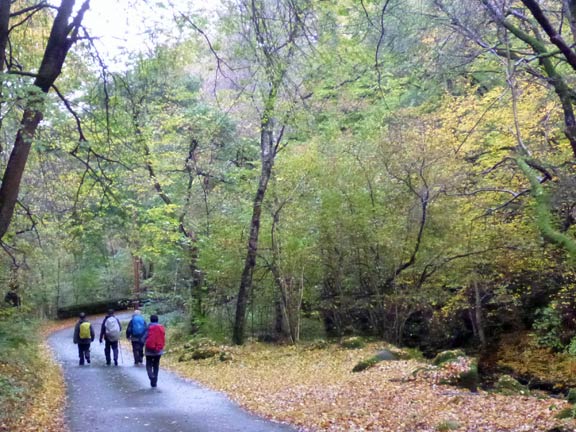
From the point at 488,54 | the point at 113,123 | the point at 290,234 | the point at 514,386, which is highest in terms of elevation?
the point at 488,54

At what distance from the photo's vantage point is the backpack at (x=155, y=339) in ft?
40.1

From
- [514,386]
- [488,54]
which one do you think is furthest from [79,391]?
[488,54]

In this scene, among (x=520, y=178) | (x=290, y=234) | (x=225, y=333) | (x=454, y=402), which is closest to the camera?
(x=454, y=402)

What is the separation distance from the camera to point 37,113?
7961 mm

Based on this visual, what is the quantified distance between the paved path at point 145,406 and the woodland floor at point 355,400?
36cm

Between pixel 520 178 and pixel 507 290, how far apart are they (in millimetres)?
4142

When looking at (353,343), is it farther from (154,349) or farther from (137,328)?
(154,349)

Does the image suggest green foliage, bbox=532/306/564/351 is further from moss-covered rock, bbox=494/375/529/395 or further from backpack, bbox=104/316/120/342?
backpack, bbox=104/316/120/342

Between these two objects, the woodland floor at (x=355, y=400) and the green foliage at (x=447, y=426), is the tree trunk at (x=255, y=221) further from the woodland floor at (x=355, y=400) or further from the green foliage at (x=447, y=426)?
the green foliage at (x=447, y=426)

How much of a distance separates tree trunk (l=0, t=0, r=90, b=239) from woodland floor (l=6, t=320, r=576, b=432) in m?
3.30

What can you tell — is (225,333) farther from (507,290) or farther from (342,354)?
(507,290)

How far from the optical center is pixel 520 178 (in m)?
14.5

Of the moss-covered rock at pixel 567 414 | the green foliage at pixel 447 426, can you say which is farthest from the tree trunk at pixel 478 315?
the green foliage at pixel 447 426

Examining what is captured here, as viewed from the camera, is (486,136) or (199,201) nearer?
(486,136)
